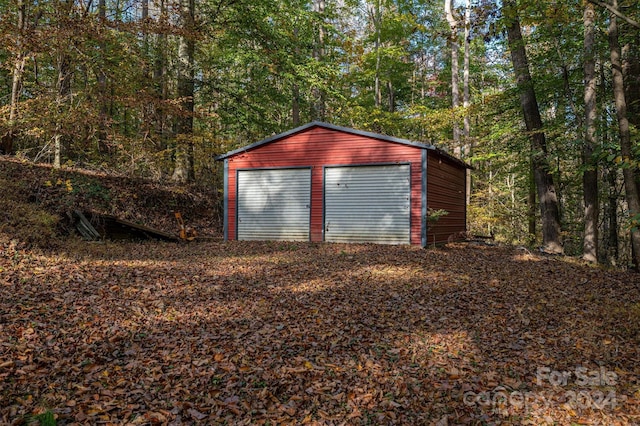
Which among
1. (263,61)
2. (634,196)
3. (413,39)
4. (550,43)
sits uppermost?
(413,39)

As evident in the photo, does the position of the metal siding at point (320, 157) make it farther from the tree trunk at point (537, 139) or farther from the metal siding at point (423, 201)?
the tree trunk at point (537, 139)

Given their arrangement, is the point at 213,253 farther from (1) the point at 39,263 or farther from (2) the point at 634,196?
(2) the point at 634,196

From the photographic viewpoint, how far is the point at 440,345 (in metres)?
4.72

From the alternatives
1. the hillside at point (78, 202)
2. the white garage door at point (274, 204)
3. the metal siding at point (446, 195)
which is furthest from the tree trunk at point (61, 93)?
the metal siding at point (446, 195)

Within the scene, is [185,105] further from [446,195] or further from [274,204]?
[446,195]

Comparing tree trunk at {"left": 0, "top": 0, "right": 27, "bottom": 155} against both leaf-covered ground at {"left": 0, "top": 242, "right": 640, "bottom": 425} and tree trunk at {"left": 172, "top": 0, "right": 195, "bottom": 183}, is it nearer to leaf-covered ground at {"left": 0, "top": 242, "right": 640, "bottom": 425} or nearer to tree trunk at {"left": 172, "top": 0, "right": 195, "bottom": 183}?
tree trunk at {"left": 172, "top": 0, "right": 195, "bottom": 183}

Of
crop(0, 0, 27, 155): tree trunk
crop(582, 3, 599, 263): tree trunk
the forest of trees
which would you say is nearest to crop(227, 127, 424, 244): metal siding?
the forest of trees

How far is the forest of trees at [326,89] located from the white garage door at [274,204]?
3641 mm

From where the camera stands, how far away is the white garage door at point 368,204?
40.5ft

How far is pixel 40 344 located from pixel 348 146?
10.2 m

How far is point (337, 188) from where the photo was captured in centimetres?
1302

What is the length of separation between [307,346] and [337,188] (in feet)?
→ 28.8

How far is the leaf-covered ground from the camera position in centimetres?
338

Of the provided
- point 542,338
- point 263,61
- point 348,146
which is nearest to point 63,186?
point 348,146
